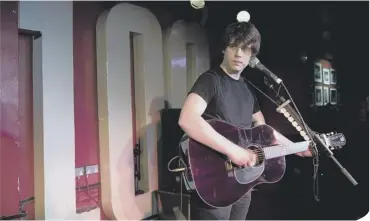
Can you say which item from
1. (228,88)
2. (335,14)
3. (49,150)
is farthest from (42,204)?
(335,14)

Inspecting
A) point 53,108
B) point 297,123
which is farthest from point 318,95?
point 53,108

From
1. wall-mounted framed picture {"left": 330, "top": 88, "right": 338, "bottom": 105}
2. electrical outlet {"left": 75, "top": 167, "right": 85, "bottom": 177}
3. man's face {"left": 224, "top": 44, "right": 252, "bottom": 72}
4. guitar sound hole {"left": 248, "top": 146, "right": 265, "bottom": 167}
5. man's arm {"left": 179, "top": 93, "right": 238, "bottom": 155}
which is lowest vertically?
electrical outlet {"left": 75, "top": 167, "right": 85, "bottom": 177}

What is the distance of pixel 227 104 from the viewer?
1709 millimetres

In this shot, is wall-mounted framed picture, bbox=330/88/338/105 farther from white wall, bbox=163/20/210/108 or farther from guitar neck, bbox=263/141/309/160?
guitar neck, bbox=263/141/309/160

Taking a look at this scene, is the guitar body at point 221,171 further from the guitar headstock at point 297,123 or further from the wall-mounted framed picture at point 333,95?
the wall-mounted framed picture at point 333,95

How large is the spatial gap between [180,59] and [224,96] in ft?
4.68

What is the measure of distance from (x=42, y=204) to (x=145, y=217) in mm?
911

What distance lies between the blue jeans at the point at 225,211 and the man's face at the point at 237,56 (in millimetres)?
688

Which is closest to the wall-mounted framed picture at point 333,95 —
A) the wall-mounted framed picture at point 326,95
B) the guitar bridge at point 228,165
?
the wall-mounted framed picture at point 326,95

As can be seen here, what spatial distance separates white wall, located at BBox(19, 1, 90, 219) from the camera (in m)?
2.09

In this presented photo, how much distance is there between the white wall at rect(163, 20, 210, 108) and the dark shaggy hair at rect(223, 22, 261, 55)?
121cm

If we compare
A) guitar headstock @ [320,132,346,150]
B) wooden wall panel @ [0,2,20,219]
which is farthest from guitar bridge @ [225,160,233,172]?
wooden wall panel @ [0,2,20,219]

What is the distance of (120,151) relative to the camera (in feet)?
8.27

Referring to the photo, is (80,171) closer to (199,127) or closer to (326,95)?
(199,127)
